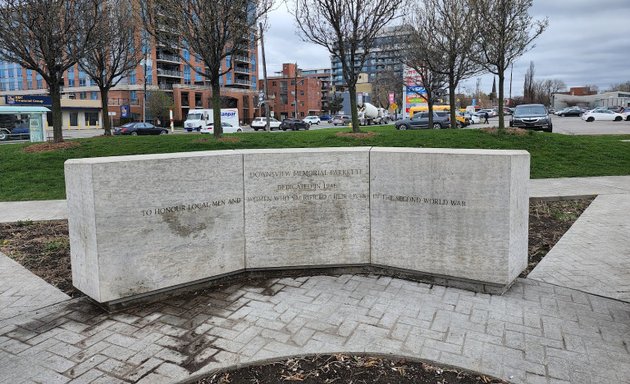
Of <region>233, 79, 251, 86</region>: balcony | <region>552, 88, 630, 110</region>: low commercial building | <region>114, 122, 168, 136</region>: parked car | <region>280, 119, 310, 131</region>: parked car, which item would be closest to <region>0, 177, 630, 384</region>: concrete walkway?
<region>114, 122, 168, 136</region>: parked car

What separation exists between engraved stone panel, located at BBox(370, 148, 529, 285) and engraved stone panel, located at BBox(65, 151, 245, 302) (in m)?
1.63

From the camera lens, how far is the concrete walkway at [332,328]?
11.4ft

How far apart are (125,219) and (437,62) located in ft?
69.4

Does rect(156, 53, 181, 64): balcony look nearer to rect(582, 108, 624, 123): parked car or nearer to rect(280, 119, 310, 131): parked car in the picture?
rect(280, 119, 310, 131): parked car

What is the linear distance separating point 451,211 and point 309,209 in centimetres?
153

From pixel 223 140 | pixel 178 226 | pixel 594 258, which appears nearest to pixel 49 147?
pixel 223 140

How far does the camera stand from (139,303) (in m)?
4.66

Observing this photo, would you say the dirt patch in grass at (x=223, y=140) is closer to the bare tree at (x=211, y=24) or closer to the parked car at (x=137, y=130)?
the bare tree at (x=211, y=24)

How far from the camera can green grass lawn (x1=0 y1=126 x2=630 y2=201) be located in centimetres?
1289

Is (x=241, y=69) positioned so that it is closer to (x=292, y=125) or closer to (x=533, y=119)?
(x=292, y=125)

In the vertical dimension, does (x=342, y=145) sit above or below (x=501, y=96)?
below

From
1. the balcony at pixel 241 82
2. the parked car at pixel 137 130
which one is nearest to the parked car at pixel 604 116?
the parked car at pixel 137 130

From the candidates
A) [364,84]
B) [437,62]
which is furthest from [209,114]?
[364,84]

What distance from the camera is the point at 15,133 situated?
38.4 meters
